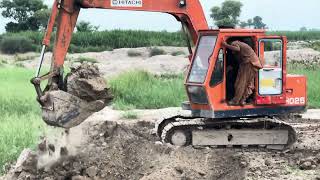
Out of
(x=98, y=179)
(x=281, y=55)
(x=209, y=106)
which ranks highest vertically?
(x=281, y=55)

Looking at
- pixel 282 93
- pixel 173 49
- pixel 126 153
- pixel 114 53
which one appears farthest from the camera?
pixel 173 49

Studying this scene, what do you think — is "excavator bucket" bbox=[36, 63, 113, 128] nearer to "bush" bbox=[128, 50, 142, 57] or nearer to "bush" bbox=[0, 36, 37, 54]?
"bush" bbox=[128, 50, 142, 57]

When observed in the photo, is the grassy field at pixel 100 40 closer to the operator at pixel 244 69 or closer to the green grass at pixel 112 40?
the green grass at pixel 112 40

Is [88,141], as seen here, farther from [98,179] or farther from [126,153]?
A: [98,179]

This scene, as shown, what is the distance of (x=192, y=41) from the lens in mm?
12320

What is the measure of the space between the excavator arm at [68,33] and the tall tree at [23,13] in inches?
1950

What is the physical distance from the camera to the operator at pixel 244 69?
1127 centimetres

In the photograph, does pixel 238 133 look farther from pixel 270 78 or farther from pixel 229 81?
pixel 270 78

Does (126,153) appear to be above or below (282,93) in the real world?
below

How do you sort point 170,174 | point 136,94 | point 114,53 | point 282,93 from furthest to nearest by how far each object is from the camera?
point 114,53 → point 136,94 → point 282,93 → point 170,174

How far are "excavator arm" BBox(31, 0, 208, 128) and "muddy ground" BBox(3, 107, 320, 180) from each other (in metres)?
0.74

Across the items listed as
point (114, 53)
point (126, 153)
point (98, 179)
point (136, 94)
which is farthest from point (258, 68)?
point (114, 53)

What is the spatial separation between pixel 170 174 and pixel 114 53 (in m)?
35.1

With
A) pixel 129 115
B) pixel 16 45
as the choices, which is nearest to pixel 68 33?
pixel 129 115
